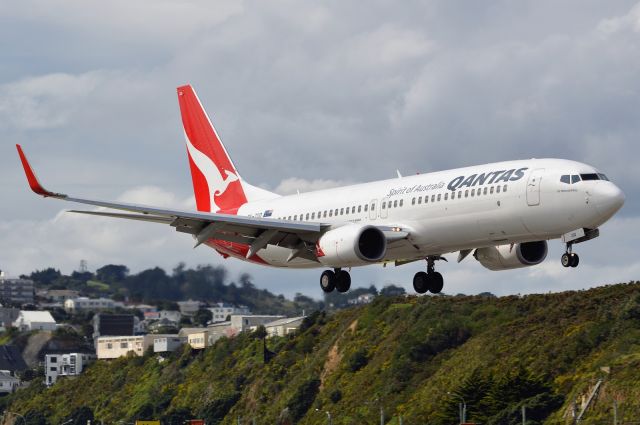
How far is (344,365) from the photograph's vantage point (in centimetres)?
12688

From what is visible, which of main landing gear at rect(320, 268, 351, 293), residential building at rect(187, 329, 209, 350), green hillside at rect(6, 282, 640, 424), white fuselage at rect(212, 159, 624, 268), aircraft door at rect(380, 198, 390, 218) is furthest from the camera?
residential building at rect(187, 329, 209, 350)

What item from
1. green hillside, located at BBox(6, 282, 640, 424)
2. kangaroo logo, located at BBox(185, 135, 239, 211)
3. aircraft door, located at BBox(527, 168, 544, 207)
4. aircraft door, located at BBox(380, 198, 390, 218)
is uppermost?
kangaroo logo, located at BBox(185, 135, 239, 211)

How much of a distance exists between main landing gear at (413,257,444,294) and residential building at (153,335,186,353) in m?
125

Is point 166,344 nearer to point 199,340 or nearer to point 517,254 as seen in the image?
point 199,340

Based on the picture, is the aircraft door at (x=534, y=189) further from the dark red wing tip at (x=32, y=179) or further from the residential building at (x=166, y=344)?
the residential building at (x=166, y=344)

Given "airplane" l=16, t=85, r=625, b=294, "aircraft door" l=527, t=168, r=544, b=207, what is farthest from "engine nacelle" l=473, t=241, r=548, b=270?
"aircraft door" l=527, t=168, r=544, b=207

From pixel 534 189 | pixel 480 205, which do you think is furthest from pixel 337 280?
pixel 534 189

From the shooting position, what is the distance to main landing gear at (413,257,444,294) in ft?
217

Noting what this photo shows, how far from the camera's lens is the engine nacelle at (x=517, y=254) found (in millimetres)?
63781

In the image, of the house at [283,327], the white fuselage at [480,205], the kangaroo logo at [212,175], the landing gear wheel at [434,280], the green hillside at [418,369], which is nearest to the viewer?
the white fuselage at [480,205]

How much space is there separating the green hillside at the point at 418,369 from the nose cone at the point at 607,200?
91.2ft

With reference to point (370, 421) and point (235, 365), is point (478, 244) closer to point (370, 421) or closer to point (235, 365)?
point (370, 421)

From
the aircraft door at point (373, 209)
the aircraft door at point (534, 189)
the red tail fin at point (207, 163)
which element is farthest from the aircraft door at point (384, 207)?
the red tail fin at point (207, 163)

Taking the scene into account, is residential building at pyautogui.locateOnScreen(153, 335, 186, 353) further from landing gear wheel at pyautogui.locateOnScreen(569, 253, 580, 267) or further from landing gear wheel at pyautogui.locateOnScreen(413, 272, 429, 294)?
landing gear wheel at pyautogui.locateOnScreen(569, 253, 580, 267)
